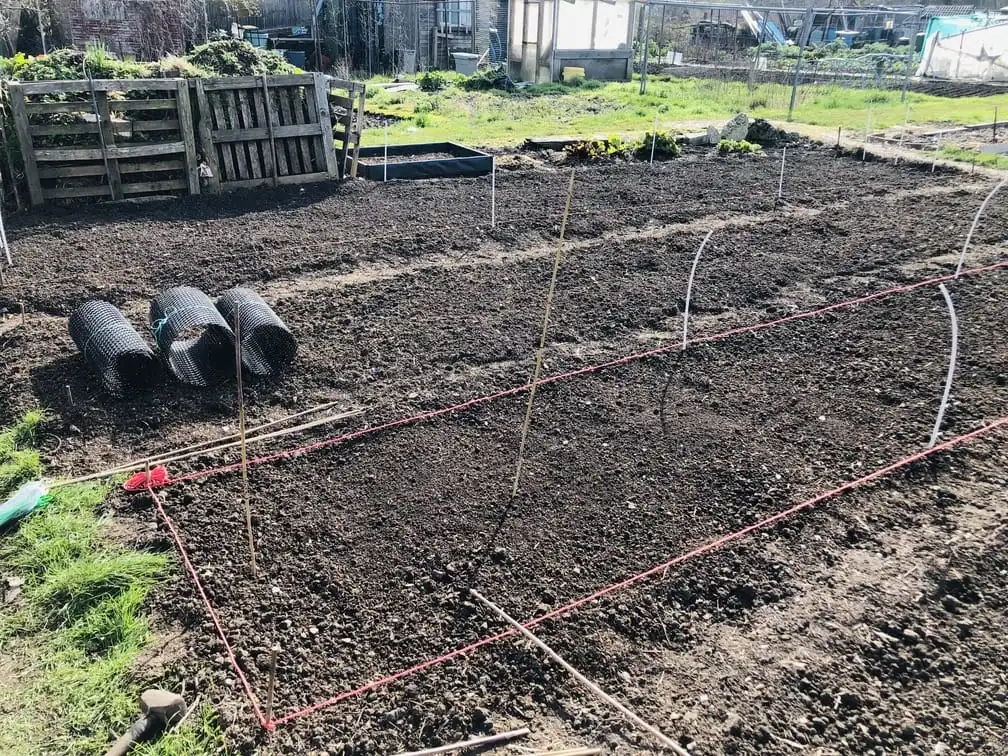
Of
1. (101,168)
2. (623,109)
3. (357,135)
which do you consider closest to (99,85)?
(101,168)

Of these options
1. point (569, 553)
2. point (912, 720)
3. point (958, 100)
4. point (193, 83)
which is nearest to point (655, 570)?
point (569, 553)

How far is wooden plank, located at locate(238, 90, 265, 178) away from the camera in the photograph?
40.9 feet

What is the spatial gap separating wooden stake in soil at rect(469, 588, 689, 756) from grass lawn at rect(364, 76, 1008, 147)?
14068mm

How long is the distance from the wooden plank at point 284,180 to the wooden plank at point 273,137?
0.42 ft

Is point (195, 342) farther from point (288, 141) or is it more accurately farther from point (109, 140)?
point (288, 141)

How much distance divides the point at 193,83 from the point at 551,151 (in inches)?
290

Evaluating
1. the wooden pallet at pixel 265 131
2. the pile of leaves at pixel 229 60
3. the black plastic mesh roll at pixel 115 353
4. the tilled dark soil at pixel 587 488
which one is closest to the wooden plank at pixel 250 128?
the wooden pallet at pixel 265 131

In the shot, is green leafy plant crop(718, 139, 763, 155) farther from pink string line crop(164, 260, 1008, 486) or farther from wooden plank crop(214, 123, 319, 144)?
wooden plank crop(214, 123, 319, 144)

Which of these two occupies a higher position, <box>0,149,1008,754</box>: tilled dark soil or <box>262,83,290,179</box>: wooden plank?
<box>262,83,290,179</box>: wooden plank

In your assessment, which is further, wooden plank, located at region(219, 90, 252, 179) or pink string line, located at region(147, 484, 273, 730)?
wooden plank, located at region(219, 90, 252, 179)

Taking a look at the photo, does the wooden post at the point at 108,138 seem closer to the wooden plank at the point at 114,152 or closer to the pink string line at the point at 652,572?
the wooden plank at the point at 114,152

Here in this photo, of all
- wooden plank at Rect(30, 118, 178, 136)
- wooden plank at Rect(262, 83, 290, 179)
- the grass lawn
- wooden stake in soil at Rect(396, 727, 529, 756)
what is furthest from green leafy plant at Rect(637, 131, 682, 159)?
wooden stake in soil at Rect(396, 727, 529, 756)

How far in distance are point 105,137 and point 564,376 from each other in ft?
28.3

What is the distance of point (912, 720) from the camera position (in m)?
3.56
